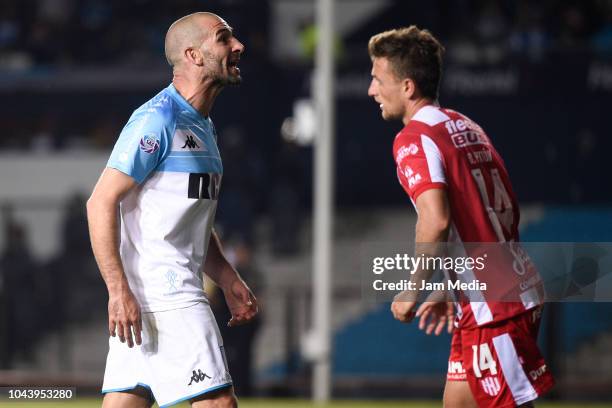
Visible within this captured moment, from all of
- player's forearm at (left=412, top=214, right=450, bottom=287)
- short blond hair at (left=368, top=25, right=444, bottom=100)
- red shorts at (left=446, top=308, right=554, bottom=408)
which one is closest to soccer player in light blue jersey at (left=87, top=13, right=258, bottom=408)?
short blond hair at (left=368, top=25, right=444, bottom=100)

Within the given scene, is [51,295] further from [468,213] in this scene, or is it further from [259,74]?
[468,213]

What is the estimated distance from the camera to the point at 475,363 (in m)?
5.19

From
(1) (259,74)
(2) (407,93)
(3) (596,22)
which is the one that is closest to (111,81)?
(1) (259,74)

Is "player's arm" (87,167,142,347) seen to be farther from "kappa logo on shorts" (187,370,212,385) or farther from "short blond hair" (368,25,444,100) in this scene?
"short blond hair" (368,25,444,100)

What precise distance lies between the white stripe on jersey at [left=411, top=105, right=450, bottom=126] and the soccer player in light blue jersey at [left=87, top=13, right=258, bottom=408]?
31.4 inches

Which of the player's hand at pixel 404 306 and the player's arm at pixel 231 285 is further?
the player's arm at pixel 231 285

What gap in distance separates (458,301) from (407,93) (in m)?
0.91

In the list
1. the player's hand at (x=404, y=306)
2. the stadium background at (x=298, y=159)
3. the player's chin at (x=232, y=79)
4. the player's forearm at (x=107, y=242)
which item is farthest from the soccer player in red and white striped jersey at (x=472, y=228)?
the stadium background at (x=298, y=159)

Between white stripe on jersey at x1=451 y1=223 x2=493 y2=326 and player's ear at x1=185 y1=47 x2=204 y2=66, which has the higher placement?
player's ear at x1=185 y1=47 x2=204 y2=66

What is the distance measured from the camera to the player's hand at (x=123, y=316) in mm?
4906

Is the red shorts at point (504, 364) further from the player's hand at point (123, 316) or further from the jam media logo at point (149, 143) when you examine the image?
the jam media logo at point (149, 143)

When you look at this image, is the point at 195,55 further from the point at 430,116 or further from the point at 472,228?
the point at 472,228

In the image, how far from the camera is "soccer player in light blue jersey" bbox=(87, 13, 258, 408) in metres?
4.97

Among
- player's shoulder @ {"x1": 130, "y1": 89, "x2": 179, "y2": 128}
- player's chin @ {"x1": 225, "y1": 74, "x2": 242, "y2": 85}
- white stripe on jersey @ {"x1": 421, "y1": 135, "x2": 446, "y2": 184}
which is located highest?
player's chin @ {"x1": 225, "y1": 74, "x2": 242, "y2": 85}
